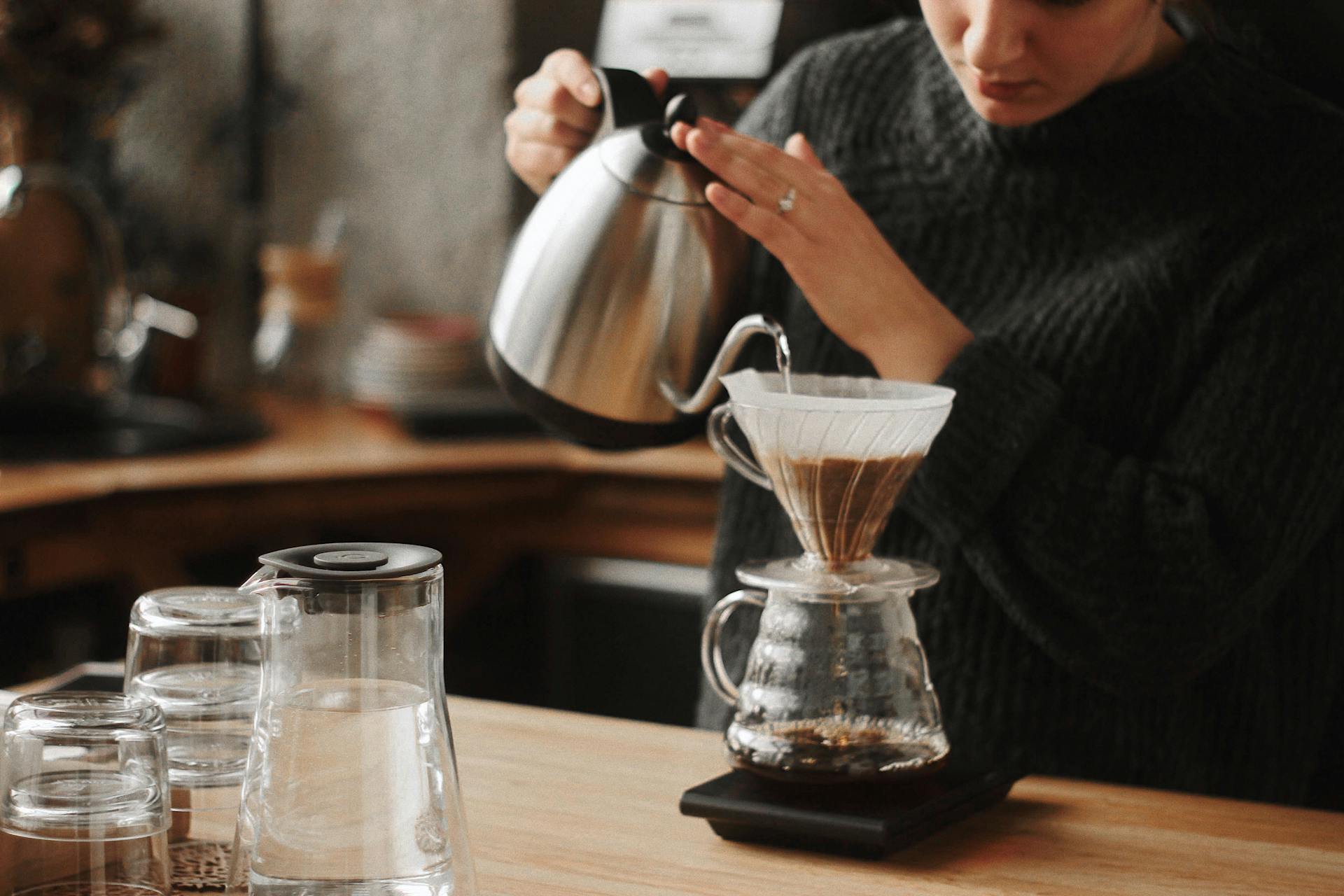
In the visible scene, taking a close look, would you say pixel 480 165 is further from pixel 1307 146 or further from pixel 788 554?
pixel 1307 146

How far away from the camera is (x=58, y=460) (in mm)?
2094

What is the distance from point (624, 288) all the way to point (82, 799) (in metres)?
0.54

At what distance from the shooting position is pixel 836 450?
0.85 m

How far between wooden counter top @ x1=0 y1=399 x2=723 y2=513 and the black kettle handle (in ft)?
3.01

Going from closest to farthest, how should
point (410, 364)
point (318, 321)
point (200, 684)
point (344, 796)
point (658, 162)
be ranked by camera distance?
point (344, 796) → point (200, 684) → point (658, 162) → point (410, 364) → point (318, 321)

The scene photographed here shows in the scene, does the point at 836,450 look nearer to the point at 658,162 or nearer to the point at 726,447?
the point at 726,447

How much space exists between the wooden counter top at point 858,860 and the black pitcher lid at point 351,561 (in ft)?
0.67

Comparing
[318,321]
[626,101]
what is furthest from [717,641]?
[318,321]

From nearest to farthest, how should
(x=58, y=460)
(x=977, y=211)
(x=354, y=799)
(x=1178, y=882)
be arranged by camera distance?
(x=354, y=799), (x=1178, y=882), (x=977, y=211), (x=58, y=460)

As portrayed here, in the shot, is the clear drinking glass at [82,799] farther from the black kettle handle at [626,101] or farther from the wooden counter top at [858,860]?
the black kettle handle at [626,101]

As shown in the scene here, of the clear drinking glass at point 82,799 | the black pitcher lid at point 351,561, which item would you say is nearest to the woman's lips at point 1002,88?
the black pitcher lid at point 351,561

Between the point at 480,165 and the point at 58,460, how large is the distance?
99 cm

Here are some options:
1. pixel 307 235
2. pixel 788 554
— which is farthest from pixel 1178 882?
pixel 307 235

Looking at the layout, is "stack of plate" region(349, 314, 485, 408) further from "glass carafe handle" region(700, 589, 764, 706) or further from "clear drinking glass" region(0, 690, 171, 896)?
"clear drinking glass" region(0, 690, 171, 896)
